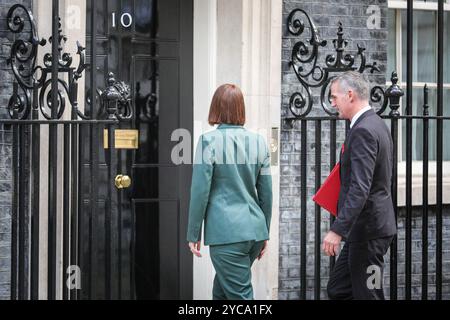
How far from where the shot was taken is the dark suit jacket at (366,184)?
18.5ft

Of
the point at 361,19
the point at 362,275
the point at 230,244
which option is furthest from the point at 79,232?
the point at 361,19

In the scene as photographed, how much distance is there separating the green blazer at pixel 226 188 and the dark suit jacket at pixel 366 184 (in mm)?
519

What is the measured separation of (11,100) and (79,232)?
3.44ft

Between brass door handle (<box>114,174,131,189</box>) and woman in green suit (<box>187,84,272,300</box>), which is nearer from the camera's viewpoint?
woman in green suit (<box>187,84,272,300</box>)

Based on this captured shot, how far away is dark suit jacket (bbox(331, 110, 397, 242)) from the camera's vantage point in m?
5.62

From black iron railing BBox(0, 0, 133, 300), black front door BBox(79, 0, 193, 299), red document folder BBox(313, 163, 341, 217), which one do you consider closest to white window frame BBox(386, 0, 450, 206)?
black front door BBox(79, 0, 193, 299)

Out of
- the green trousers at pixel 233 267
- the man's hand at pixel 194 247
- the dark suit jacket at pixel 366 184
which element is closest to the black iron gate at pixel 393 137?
the dark suit jacket at pixel 366 184

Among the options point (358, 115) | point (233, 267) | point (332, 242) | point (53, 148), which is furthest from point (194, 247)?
point (358, 115)

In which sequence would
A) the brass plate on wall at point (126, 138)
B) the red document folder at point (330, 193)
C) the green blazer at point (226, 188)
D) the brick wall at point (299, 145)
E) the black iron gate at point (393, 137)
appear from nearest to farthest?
A: the green blazer at point (226, 188), the red document folder at point (330, 193), the black iron gate at point (393, 137), the brass plate on wall at point (126, 138), the brick wall at point (299, 145)

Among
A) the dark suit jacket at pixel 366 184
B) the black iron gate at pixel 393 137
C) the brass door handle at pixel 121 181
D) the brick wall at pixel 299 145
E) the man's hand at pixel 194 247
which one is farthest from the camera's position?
the brick wall at pixel 299 145

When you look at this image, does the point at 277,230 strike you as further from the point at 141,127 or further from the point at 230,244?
the point at 230,244

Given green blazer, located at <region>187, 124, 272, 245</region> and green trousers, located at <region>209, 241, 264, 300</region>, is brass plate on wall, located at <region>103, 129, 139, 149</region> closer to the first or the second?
green blazer, located at <region>187, 124, 272, 245</region>

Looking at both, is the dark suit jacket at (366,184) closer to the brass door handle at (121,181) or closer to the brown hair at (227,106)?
the brown hair at (227,106)

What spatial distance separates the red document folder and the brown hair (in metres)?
0.66
